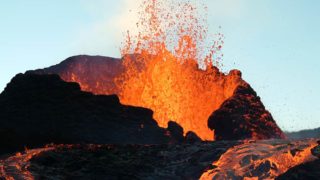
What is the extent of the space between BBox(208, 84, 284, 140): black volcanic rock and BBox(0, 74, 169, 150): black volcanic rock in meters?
4.97

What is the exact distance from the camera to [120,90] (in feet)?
181

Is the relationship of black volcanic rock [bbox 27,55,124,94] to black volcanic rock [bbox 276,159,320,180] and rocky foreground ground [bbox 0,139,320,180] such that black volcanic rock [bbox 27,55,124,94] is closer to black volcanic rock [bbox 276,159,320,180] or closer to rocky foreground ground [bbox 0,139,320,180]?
rocky foreground ground [bbox 0,139,320,180]

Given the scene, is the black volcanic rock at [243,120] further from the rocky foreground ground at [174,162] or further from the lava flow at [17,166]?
the lava flow at [17,166]

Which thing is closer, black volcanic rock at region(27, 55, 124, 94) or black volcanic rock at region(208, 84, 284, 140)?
black volcanic rock at region(208, 84, 284, 140)

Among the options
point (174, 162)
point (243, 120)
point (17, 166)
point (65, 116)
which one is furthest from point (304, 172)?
point (65, 116)

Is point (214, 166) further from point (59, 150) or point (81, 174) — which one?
point (59, 150)

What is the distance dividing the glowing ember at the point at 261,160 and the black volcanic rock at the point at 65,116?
1133 centimetres

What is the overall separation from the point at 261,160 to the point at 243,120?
50.7 ft

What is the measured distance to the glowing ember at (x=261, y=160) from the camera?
2400 centimetres

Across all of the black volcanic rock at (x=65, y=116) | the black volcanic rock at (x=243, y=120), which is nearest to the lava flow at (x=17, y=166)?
the black volcanic rock at (x=65, y=116)

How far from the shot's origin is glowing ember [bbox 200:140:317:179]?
24.0m

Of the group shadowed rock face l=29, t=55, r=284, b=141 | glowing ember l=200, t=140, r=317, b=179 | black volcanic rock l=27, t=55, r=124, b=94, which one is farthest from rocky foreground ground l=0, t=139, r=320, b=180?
black volcanic rock l=27, t=55, r=124, b=94

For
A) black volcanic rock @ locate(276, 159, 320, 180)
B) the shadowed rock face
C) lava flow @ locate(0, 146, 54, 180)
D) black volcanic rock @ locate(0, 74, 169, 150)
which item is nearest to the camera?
black volcanic rock @ locate(276, 159, 320, 180)

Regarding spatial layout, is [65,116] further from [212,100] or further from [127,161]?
[212,100]
